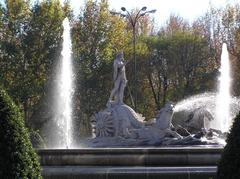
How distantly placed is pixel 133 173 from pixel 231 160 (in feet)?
19.6

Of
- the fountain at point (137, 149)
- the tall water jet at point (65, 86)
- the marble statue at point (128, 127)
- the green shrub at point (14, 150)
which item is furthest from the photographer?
the tall water jet at point (65, 86)

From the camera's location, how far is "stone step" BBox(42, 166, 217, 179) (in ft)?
48.5

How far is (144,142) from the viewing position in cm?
1992

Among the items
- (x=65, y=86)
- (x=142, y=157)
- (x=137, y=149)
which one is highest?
(x=65, y=86)

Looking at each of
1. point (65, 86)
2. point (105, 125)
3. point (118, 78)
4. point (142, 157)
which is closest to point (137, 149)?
point (142, 157)

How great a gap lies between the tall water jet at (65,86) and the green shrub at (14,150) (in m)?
24.7

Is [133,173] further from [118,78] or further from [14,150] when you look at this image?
[118,78]

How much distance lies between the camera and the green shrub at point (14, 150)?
31.0ft

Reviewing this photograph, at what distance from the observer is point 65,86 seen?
34781mm

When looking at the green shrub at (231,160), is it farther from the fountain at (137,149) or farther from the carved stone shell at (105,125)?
the carved stone shell at (105,125)

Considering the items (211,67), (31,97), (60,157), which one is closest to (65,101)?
(31,97)

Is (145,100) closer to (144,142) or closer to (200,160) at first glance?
(144,142)

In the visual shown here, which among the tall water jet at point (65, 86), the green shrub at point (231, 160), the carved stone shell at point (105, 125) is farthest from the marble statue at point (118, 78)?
the green shrub at point (231, 160)

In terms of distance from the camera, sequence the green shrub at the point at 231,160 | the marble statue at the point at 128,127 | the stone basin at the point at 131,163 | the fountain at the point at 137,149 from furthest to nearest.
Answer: the marble statue at the point at 128,127, the fountain at the point at 137,149, the stone basin at the point at 131,163, the green shrub at the point at 231,160
